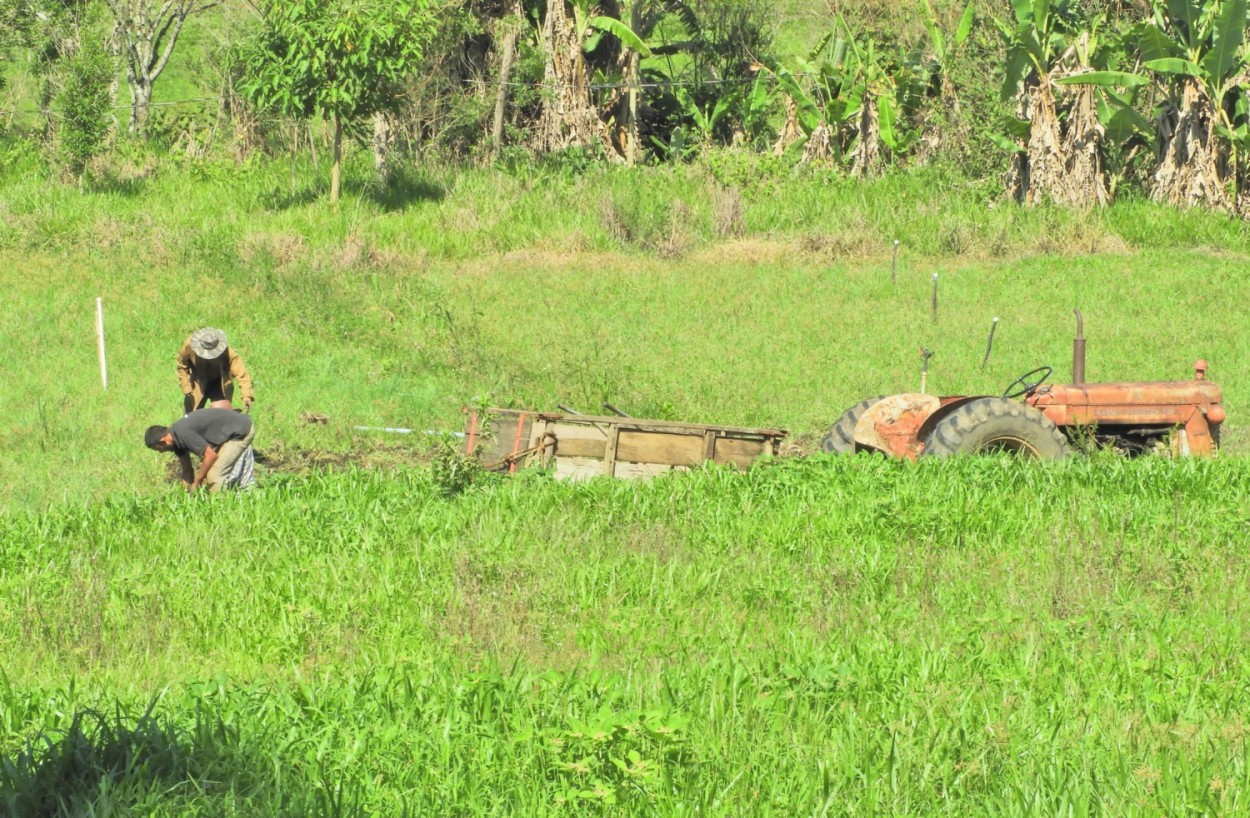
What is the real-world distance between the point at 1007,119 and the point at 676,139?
7.88 meters

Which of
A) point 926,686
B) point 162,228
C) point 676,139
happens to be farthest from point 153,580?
point 676,139

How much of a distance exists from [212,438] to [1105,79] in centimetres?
1825

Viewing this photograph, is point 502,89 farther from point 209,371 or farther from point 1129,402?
point 1129,402

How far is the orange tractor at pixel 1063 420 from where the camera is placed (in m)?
12.2

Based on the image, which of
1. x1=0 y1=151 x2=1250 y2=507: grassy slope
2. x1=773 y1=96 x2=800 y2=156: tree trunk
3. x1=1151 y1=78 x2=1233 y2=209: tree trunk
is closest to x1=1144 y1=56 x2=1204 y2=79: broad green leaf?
x1=1151 y1=78 x2=1233 y2=209: tree trunk

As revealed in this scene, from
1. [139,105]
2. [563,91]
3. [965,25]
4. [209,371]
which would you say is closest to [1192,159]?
[965,25]

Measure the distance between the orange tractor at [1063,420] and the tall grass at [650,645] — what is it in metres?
0.74

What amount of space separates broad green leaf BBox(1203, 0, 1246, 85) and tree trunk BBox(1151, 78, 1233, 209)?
568 millimetres

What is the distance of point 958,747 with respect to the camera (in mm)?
6039

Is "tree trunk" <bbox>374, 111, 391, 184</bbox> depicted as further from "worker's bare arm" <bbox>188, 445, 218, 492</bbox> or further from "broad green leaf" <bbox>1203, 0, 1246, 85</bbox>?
"worker's bare arm" <bbox>188, 445, 218, 492</bbox>

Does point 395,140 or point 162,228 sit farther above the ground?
point 395,140

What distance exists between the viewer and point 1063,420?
12.9 meters

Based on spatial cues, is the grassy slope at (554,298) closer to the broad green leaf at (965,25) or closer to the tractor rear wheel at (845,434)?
the tractor rear wheel at (845,434)

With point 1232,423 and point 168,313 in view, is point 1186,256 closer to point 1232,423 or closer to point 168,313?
point 1232,423
